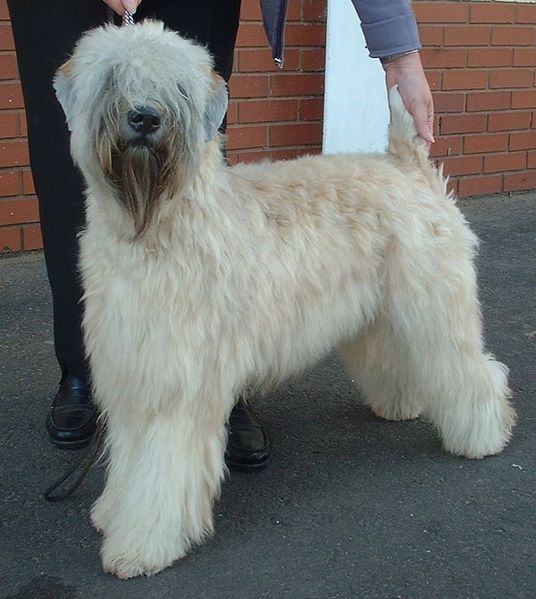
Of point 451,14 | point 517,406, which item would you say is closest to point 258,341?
point 517,406

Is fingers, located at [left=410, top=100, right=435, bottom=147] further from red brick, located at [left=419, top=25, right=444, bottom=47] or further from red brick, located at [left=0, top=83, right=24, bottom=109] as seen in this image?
red brick, located at [left=419, top=25, right=444, bottom=47]

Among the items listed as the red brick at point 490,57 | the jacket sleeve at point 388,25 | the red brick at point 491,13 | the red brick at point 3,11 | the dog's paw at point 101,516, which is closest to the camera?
the dog's paw at point 101,516

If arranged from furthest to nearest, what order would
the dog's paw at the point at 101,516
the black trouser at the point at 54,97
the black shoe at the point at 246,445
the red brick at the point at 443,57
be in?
the red brick at the point at 443,57 → the black shoe at the point at 246,445 → the black trouser at the point at 54,97 → the dog's paw at the point at 101,516

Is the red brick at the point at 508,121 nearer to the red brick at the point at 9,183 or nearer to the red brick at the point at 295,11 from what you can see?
the red brick at the point at 295,11

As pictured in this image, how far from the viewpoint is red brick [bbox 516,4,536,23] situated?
254 inches

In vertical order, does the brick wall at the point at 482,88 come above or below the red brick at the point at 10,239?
above

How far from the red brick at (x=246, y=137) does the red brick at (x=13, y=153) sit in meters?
1.31

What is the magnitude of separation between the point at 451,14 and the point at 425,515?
14.9ft

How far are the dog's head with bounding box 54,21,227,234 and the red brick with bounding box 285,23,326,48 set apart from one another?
3.58 m

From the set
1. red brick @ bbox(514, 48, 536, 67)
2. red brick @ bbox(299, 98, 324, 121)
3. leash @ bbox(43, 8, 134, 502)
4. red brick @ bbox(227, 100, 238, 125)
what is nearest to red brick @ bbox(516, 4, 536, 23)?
red brick @ bbox(514, 48, 536, 67)

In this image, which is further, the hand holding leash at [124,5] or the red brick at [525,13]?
the red brick at [525,13]

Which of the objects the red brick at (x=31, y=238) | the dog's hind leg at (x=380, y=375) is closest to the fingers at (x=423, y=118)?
the dog's hind leg at (x=380, y=375)

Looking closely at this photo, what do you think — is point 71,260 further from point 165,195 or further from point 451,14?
point 451,14

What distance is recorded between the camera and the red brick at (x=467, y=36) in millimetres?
6160
